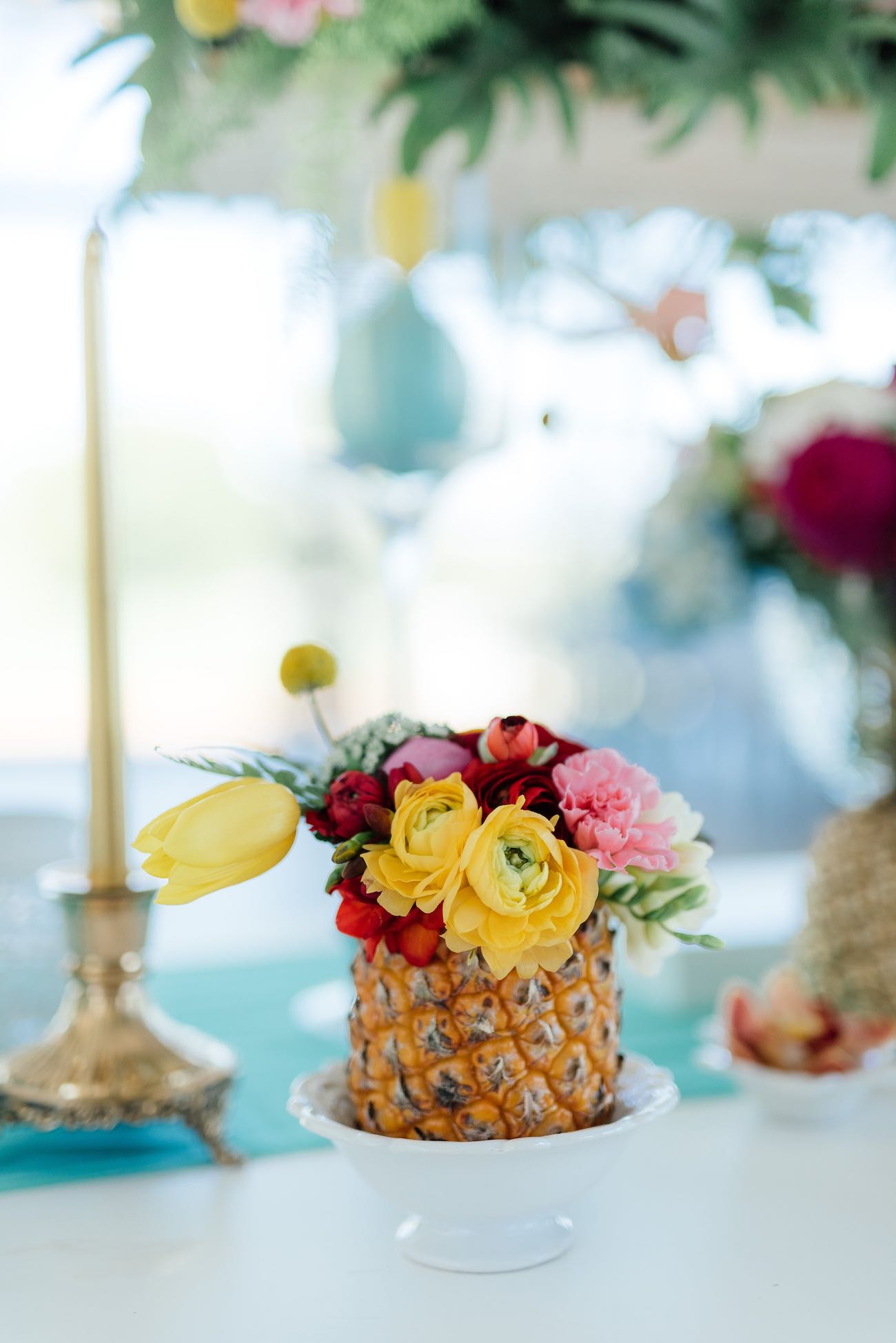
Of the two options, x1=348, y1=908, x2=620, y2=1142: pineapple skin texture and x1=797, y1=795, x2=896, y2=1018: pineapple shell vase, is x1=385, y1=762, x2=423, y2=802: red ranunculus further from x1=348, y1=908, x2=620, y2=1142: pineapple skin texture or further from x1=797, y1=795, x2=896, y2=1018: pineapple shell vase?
x1=797, y1=795, x2=896, y2=1018: pineapple shell vase

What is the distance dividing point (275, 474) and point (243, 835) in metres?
1.10

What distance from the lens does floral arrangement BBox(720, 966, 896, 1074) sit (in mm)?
619

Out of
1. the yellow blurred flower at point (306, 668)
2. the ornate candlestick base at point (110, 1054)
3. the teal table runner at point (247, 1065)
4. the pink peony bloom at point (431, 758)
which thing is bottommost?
the teal table runner at point (247, 1065)

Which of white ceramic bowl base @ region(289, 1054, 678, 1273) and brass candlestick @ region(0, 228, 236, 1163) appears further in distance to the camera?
brass candlestick @ region(0, 228, 236, 1163)

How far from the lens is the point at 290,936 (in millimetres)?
1102

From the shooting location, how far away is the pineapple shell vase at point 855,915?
2.07ft

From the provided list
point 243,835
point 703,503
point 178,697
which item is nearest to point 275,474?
point 703,503

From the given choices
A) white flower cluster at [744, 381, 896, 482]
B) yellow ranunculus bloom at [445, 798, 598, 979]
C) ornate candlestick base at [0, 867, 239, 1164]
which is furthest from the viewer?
white flower cluster at [744, 381, 896, 482]

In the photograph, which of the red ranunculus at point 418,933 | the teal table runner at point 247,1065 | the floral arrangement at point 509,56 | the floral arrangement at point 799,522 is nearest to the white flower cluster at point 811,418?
the floral arrangement at point 799,522

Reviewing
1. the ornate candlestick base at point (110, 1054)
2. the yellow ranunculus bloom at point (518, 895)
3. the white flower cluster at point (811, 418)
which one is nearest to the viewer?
the yellow ranunculus bloom at point (518, 895)

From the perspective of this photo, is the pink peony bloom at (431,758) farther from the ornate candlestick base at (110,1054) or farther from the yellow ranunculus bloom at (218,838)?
the ornate candlestick base at (110,1054)

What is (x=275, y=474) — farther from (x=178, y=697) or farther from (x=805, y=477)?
Result: (x=178, y=697)

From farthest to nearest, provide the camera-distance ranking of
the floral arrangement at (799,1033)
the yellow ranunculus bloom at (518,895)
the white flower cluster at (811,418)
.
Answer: the white flower cluster at (811,418)
the floral arrangement at (799,1033)
the yellow ranunculus bloom at (518,895)

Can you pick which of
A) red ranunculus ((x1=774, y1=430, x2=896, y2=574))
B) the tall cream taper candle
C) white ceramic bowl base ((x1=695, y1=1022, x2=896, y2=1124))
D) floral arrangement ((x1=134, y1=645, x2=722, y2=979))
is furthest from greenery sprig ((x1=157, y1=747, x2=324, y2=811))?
red ranunculus ((x1=774, y1=430, x2=896, y2=574))
